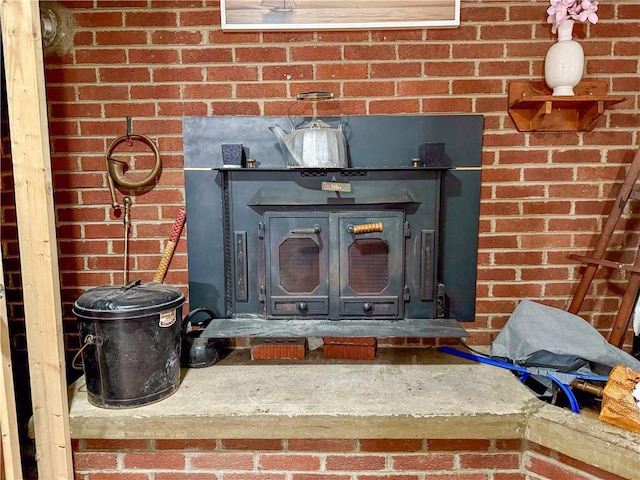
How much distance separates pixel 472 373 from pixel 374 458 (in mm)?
491

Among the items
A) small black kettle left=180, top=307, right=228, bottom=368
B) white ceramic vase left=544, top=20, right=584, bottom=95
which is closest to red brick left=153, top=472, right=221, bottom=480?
small black kettle left=180, top=307, right=228, bottom=368

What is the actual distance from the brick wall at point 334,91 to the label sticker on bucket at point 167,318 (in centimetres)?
49

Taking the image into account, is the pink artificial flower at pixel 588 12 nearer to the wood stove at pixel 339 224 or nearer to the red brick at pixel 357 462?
the wood stove at pixel 339 224

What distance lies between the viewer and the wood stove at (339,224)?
1796 millimetres

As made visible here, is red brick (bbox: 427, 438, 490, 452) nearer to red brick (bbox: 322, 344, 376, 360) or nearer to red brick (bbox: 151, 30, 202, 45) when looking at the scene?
red brick (bbox: 322, 344, 376, 360)

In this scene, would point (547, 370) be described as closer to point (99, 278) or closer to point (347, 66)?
point (347, 66)

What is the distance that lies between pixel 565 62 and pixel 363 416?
1540 millimetres

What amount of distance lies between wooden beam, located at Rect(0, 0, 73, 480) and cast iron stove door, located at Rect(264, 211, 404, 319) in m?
0.77

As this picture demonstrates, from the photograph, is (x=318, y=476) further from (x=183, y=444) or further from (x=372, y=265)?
(x=372, y=265)

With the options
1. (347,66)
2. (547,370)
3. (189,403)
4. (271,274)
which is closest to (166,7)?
(347,66)

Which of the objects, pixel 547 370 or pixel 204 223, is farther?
pixel 204 223

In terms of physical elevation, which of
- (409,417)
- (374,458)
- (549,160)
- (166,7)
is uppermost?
(166,7)

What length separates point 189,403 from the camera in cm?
151

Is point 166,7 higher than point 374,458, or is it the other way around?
point 166,7
